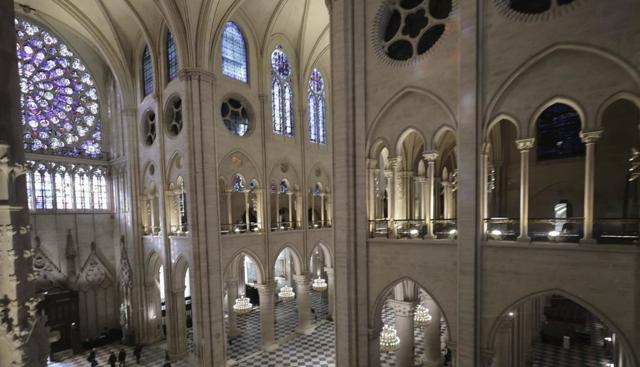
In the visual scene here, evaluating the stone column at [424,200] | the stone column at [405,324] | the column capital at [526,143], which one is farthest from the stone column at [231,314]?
the column capital at [526,143]

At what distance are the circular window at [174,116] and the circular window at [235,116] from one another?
2.19 metres

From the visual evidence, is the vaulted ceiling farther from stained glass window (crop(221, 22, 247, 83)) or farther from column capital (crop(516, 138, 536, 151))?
column capital (crop(516, 138, 536, 151))

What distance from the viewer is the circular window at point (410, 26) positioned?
8.13 m

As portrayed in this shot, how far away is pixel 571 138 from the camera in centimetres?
1261

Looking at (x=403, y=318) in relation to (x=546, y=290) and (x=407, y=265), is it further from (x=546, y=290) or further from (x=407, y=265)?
(x=546, y=290)

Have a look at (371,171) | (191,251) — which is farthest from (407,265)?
(191,251)

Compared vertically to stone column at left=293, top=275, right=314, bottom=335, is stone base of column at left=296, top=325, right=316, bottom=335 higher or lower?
lower

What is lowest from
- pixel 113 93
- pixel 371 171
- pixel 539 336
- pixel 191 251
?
pixel 539 336

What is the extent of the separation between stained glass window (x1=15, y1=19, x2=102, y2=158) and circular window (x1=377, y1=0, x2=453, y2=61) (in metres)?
19.3

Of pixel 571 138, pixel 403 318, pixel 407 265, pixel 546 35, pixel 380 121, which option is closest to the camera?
pixel 546 35

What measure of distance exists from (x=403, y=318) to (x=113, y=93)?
2129cm

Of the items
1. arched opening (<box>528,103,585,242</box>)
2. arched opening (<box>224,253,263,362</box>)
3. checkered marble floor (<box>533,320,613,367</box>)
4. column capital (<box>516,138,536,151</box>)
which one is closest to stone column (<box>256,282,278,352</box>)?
arched opening (<box>224,253,263,362</box>)

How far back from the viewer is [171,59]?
1532 cm

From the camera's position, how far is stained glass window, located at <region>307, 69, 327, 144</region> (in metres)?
20.1
